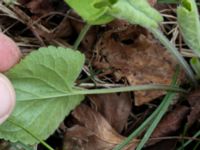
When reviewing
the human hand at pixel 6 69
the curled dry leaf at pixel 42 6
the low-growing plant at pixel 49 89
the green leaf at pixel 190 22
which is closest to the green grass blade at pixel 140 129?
the low-growing plant at pixel 49 89

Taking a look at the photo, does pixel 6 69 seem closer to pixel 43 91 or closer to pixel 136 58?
pixel 43 91

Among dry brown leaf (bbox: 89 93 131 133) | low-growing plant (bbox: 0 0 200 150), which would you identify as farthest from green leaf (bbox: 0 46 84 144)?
dry brown leaf (bbox: 89 93 131 133)

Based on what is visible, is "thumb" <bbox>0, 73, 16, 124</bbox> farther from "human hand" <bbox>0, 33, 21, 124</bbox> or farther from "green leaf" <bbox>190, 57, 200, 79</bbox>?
"green leaf" <bbox>190, 57, 200, 79</bbox>

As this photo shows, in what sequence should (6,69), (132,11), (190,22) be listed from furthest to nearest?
(6,69), (190,22), (132,11)

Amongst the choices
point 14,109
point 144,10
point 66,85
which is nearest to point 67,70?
point 66,85

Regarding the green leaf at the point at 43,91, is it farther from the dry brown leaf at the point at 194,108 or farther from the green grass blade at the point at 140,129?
the dry brown leaf at the point at 194,108

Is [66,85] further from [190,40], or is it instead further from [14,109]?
[190,40]

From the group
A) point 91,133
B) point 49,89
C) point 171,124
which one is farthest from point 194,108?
point 49,89
